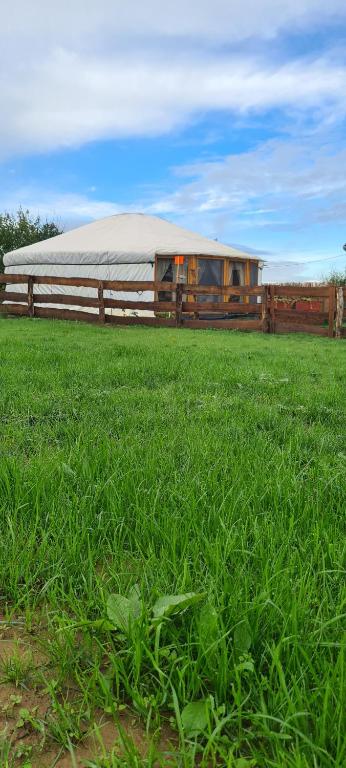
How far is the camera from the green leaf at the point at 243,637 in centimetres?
116

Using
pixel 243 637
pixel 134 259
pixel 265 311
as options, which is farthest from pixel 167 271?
pixel 243 637

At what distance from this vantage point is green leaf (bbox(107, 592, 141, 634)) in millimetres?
1225

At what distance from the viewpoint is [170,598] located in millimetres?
1268

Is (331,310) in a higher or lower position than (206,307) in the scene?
lower

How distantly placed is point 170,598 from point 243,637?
19 centimetres

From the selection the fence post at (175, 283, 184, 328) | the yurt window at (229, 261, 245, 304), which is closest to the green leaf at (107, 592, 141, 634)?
the fence post at (175, 283, 184, 328)

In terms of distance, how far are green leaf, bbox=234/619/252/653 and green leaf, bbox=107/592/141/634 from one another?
23 centimetres

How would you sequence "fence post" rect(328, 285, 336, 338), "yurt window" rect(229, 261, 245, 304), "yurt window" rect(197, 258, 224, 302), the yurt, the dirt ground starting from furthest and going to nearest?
"yurt window" rect(229, 261, 245, 304) < "yurt window" rect(197, 258, 224, 302) < the yurt < "fence post" rect(328, 285, 336, 338) < the dirt ground

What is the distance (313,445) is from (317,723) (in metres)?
1.96

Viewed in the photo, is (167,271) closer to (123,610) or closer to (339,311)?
(339,311)

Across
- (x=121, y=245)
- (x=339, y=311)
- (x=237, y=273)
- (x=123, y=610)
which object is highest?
(x=121, y=245)

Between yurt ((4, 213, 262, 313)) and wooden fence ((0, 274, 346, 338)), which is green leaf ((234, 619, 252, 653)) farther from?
yurt ((4, 213, 262, 313))

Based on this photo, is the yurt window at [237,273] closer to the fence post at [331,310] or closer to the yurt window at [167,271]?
the yurt window at [167,271]

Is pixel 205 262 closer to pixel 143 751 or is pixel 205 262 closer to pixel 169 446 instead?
pixel 169 446
